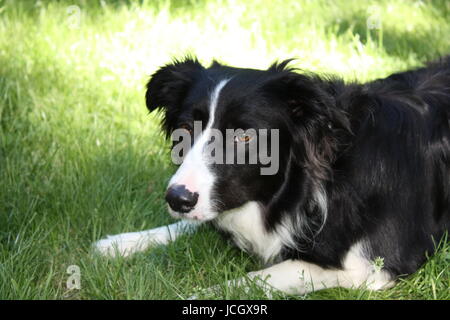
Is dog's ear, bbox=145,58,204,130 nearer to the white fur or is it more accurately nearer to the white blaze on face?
the white blaze on face

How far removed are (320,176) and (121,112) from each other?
227cm

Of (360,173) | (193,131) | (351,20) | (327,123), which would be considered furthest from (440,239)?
(351,20)

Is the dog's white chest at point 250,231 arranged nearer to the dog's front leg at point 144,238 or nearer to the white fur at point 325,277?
the white fur at point 325,277

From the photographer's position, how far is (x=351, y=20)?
6.85m

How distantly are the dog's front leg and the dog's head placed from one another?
2.14 feet

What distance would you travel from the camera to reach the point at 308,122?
3002 millimetres

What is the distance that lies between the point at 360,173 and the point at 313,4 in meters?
4.39

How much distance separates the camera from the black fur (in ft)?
9.77

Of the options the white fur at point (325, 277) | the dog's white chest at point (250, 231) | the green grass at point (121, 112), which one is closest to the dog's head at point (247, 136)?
the dog's white chest at point (250, 231)

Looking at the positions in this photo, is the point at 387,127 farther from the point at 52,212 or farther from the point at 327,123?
the point at 52,212

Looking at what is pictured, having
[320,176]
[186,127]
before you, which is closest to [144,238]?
[186,127]

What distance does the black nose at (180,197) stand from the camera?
2771 mm
